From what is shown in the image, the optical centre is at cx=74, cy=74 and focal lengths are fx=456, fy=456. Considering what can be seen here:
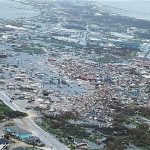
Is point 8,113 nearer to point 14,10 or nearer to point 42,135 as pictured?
point 42,135

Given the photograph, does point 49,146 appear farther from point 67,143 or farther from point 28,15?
point 28,15

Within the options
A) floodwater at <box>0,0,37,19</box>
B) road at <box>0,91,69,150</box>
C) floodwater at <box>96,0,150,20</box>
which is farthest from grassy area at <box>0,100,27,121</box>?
floodwater at <box>96,0,150,20</box>

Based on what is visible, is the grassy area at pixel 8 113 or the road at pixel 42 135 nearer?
the road at pixel 42 135

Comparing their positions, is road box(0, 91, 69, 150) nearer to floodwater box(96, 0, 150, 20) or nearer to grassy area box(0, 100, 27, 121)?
grassy area box(0, 100, 27, 121)

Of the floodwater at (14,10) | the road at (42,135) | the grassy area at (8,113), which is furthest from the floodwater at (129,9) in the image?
the road at (42,135)

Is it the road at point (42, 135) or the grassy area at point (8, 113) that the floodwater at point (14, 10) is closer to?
the grassy area at point (8, 113)

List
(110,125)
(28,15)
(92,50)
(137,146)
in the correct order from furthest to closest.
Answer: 1. (28,15)
2. (92,50)
3. (110,125)
4. (137,146)

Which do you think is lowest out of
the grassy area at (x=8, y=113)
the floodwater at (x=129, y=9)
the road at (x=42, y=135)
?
the floodwater at (x=129, y=9)

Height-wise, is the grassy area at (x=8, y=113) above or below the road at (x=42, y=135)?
above

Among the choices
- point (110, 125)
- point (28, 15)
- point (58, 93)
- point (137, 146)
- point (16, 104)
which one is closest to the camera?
point (137, 146)

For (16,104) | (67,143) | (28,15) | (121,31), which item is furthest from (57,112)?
(28,15)
